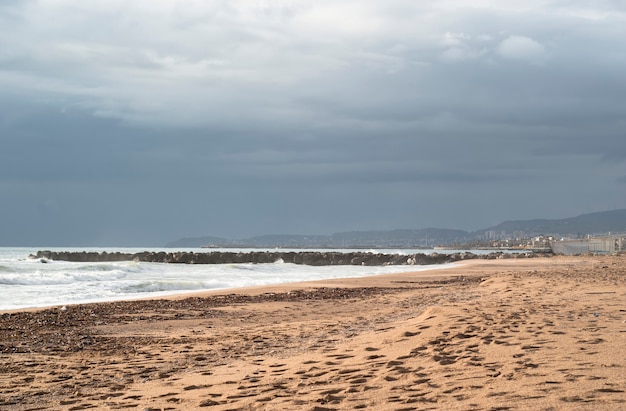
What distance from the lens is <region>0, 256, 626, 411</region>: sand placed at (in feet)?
16.8

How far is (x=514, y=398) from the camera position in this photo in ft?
15.3

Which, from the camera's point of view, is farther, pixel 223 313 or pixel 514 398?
pixel 223 313

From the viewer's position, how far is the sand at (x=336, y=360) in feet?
16.8

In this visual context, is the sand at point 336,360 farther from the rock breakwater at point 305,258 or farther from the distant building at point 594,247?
the distant building at point 594,247

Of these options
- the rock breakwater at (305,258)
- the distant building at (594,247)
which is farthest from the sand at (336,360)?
the distant building at (594,247)

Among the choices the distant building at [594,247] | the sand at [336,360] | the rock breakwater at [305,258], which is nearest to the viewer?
the sand at [336,360]

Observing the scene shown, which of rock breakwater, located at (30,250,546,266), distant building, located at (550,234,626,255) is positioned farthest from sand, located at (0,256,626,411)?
distant building, located at (550,234,626,255)

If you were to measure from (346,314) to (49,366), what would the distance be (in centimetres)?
627

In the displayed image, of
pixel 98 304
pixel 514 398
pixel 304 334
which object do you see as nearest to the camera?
pixel 514 398

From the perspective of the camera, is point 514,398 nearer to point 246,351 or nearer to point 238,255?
point 246,351

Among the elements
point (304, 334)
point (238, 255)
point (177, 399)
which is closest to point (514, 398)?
point (177, 399)

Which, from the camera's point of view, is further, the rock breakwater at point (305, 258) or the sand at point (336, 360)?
the rock breakwater at point (305, 258)

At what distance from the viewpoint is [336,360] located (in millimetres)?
7047

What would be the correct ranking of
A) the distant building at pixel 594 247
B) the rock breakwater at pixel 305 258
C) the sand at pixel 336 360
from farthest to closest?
the distant building at pixel 594 247
the rock breakwater at pixel 305 258
the sand at pixel 336 360
